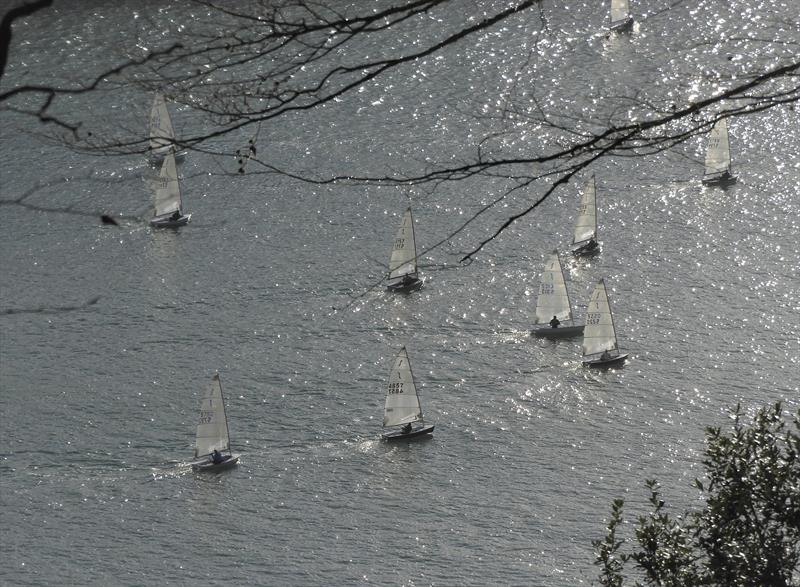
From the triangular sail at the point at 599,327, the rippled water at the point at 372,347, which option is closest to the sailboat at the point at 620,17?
the rippled water at the point at 372,347

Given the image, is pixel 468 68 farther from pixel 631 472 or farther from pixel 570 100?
pixel 631 472

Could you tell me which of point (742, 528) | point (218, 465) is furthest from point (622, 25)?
point (742, 528)

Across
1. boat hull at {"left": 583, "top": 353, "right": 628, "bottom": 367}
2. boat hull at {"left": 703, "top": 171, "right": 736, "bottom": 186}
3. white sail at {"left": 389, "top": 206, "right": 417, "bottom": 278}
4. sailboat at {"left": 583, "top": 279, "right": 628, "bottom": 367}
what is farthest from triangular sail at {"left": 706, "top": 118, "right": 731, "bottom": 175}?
white sail at {"left": 389, "top": 206, "right": 417, "bottom": 278}

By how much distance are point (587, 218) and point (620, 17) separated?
72.3 ft

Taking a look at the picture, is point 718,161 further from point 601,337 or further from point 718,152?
point 601,337

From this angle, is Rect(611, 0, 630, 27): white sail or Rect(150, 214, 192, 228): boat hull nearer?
Rect(150, 214, 192, 228): boat hull

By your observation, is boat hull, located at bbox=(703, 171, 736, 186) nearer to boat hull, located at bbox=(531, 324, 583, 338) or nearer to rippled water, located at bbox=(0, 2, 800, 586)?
rippled water, located at bbox=(0, 2, 800, 586)

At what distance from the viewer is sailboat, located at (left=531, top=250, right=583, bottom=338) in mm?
55344

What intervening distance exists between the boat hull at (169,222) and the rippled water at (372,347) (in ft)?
2.85

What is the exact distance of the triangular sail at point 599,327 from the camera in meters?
53.1

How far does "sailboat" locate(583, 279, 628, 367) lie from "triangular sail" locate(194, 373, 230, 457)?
14.4m

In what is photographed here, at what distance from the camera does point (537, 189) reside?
63.6 metres

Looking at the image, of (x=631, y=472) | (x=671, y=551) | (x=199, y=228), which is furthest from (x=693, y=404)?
(x=671, y=551)

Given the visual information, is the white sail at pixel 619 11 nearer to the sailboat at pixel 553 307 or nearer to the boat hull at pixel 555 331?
the sailboat at pixel 553 307
